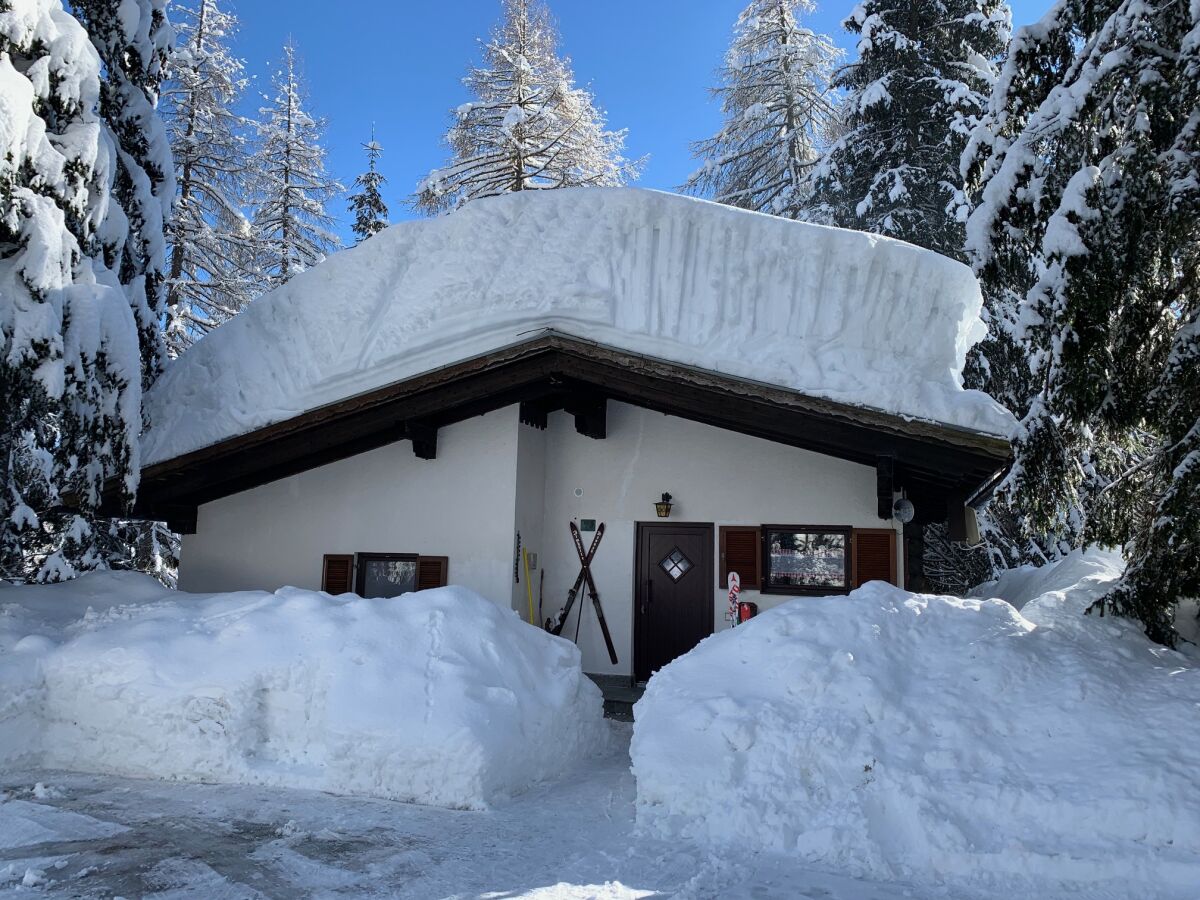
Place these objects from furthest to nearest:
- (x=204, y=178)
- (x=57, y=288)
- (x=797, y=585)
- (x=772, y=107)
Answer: (x=772, y=107), (x=204, y=178), (x=797, y=585), (x=57, y=288)

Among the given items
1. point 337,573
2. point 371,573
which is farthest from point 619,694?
point 337,573

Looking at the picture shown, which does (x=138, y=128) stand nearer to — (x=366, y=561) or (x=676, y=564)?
(x=366, y=561)

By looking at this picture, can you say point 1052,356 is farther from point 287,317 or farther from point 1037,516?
point 287,317

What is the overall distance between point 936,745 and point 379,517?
709cm

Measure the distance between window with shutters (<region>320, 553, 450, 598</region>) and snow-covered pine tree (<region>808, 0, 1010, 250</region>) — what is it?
10273 millimetres

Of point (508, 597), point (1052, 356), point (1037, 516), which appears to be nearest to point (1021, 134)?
point (1052, 356)

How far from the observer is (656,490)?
970 cm

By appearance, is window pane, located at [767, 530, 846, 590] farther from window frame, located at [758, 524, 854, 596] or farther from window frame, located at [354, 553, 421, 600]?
window frame, located at [354, 553, 421, 600]

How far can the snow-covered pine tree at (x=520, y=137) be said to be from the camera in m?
18.9

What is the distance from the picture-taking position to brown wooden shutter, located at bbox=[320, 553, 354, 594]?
9891 mm

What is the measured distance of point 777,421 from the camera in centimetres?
798

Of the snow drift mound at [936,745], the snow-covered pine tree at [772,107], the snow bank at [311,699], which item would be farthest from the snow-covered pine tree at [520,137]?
the snow drift mound at [936,745]

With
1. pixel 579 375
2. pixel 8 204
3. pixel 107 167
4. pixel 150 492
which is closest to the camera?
pixel 8 204

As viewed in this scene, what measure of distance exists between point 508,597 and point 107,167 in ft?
18.8
